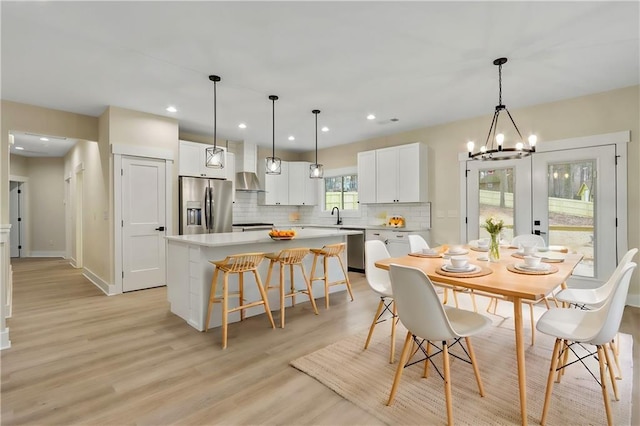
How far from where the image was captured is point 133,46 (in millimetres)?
2824

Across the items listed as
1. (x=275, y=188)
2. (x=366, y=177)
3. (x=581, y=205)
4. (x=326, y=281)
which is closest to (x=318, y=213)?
(x=275, y=188)

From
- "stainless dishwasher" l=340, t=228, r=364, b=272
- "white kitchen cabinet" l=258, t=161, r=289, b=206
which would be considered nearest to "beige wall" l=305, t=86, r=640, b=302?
"stainless dishwasher" l=340, t=228, r=364, b=272

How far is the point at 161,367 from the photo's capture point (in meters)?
2.45

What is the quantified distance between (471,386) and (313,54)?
2925 millimetres

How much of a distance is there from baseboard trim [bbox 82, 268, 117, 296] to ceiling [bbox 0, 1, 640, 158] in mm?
2485

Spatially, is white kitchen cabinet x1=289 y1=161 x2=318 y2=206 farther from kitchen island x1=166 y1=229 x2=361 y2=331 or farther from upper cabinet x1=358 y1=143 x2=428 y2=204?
kitchen island x1=166 y1=229 x2=361 y2=331

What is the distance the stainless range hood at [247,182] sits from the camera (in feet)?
21.4

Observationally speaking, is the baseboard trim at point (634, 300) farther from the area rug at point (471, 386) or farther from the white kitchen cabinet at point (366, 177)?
the white kitchen cabinet at point (366, 177)

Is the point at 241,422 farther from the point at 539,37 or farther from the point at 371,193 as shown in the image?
the point at 371,193

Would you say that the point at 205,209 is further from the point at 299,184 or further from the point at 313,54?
the point at 313,54

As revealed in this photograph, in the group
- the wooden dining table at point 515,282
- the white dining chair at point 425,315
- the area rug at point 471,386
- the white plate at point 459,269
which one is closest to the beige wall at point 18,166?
the area rug at point 471,386

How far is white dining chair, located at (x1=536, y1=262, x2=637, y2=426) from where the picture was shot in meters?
1.72

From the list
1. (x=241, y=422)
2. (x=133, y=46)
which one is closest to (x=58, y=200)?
(x=133, y=46)

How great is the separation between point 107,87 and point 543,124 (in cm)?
551
